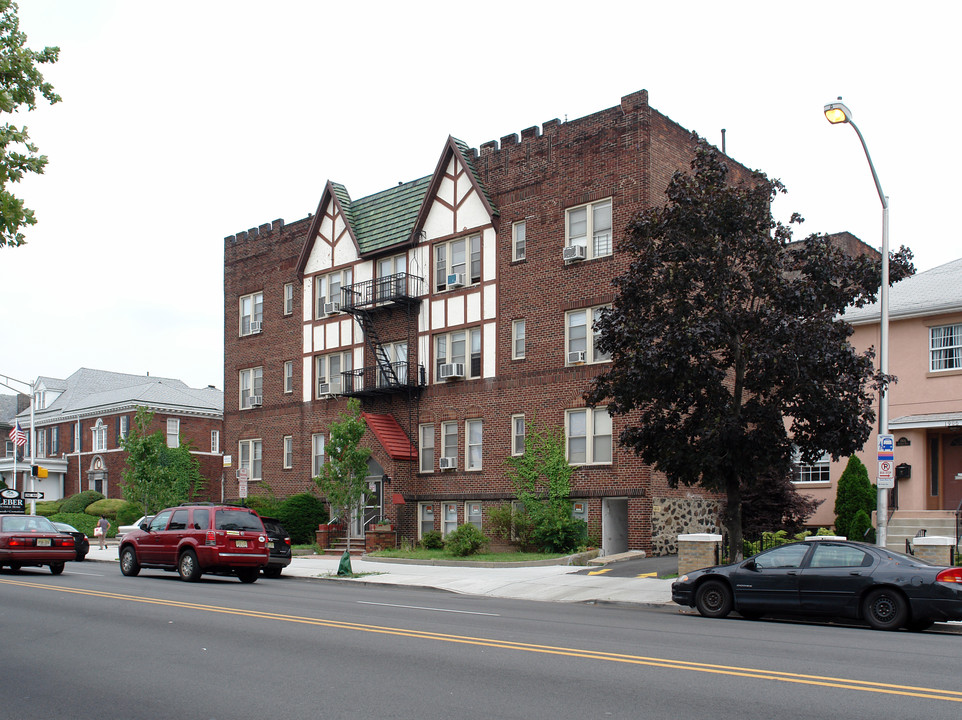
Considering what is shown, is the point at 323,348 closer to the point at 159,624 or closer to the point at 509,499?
the point at 509,499

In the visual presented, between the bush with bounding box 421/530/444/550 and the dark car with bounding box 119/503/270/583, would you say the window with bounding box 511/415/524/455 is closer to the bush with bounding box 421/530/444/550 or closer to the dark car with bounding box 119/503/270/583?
the bush with bounding box 421/530/444/550

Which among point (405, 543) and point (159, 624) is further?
point (405, 543)

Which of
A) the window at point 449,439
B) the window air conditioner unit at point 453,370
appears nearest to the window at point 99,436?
the window at point 449,439

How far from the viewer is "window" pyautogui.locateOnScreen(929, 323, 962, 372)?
94.0ft

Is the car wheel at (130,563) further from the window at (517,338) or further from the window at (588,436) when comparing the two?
the window at (517,338)

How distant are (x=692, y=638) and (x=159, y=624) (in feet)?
23.8

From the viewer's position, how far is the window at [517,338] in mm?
31219

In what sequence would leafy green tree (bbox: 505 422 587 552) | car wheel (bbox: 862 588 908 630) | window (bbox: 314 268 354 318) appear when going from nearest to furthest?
1. car wheel (bbox: 862 588 908 630)
2. leafy green tree (bbox: 505 422 587 552)
3. window (bbox: 314 268 354 318)

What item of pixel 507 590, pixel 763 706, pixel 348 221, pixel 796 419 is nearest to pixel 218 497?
pixel 348 221

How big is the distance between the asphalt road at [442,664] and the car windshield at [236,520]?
5450 millimetres

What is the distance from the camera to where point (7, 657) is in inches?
422

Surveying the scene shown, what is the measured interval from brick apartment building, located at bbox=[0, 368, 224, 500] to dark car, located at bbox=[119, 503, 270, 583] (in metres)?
33.5

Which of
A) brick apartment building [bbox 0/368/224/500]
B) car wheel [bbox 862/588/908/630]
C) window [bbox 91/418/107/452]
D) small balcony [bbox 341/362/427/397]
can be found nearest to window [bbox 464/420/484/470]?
small balcony [bbox 341/362/427/397]

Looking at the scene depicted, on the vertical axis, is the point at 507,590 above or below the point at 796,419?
below
